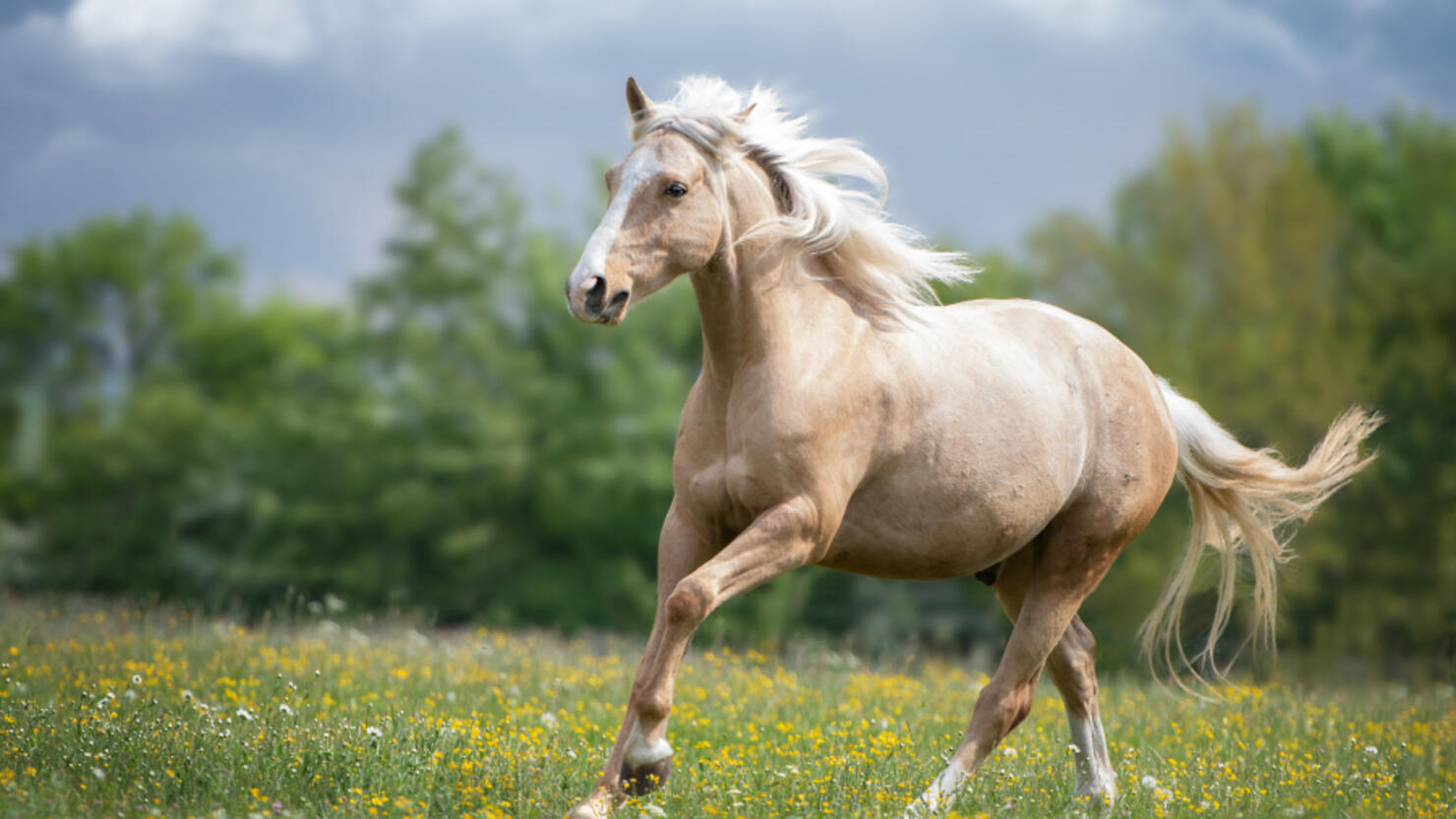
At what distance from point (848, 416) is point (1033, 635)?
1443 mm

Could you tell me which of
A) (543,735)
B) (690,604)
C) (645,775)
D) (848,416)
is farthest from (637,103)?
(543,735)

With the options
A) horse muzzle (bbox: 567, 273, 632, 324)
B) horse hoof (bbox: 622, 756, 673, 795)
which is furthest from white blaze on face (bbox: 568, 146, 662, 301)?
horse hoof (bbox: 622, 756, 673, 795)

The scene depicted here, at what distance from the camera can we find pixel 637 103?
464cm

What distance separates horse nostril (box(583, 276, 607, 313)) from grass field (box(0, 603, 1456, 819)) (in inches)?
66.7

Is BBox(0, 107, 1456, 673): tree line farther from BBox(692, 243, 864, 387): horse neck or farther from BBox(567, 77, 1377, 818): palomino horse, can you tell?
BBox(692, 243, 864, 387): horse neck

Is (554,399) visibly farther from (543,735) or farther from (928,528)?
(928,528)

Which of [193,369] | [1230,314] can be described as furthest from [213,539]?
[1230,314]

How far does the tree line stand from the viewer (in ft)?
73.6

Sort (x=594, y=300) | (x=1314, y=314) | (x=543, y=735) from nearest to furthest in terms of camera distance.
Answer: (x=594, y=300)
(x=543, y=735)
(x=1314, y=314)

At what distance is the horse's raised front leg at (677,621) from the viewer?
4133 millimetres

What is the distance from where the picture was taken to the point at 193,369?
44.2 meters

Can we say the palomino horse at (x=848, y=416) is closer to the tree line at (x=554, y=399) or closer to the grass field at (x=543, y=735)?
the grass field at (x=543, y=735)

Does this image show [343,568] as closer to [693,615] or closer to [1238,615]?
[1238,615]

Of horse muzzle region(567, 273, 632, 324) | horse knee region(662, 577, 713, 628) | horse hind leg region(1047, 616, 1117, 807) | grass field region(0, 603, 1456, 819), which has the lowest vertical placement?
grass field region(0, 603, 1456, 819)
